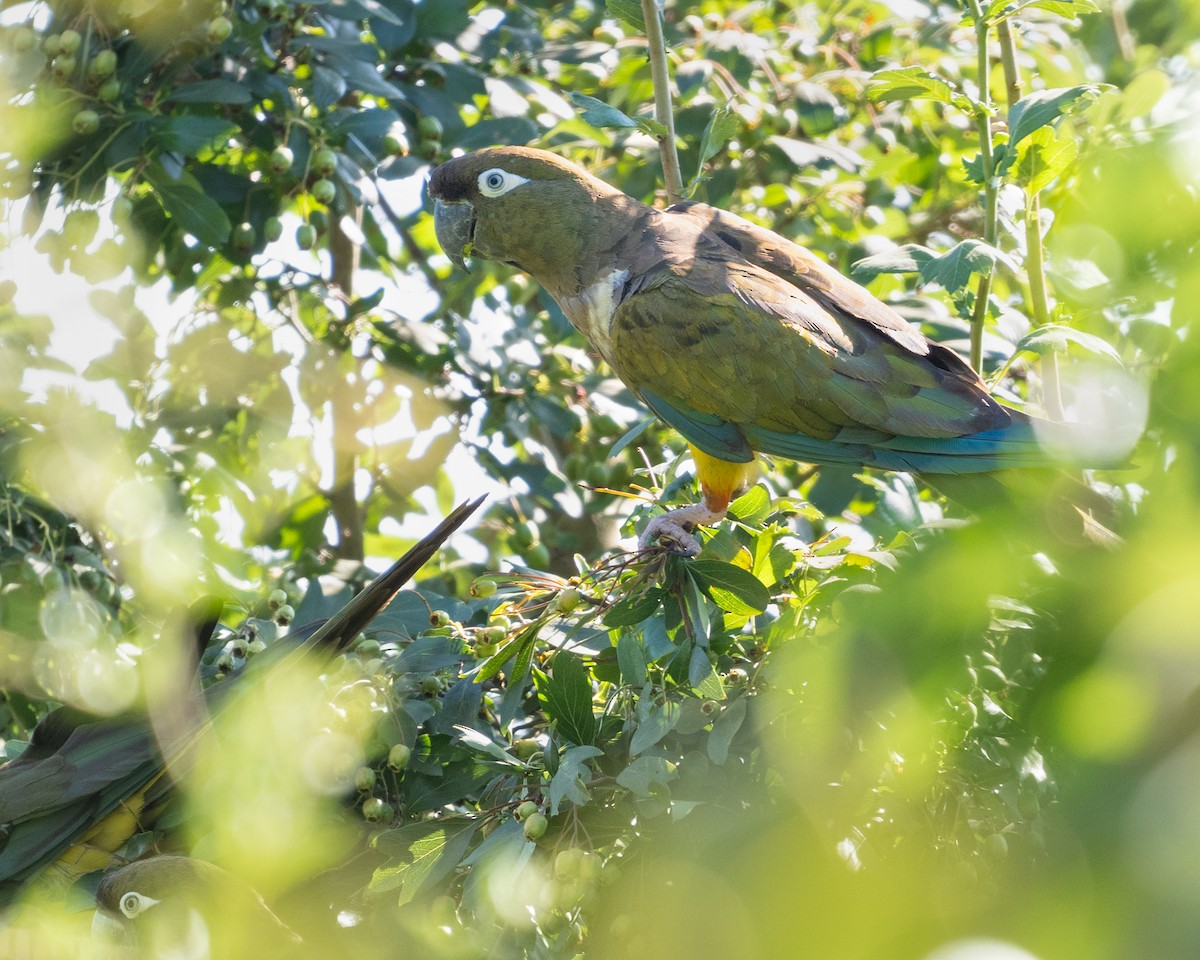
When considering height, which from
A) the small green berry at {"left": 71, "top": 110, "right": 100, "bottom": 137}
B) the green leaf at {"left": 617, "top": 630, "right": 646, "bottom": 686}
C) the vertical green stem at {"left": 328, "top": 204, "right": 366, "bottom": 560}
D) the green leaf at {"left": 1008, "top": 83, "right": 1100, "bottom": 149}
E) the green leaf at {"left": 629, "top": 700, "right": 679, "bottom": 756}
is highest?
the small green berry at {"left": 71, "top": 110, "right": 100, "bottom": 137}

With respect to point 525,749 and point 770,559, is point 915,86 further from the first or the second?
point 525,749

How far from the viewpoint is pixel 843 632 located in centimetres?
56

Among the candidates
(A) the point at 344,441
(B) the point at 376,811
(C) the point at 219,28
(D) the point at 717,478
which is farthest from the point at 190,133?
(B) the point at 376,811

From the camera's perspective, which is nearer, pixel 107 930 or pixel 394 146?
pixel 107 930

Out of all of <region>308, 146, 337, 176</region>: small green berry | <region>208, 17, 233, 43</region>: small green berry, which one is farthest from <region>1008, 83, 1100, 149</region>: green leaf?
<region>208, 17, 233, 43</region>: small green berry

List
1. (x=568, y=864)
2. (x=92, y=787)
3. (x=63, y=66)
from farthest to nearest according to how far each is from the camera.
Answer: (x=63, y=66) → (x=92, y=787) → (x=568, y=864)

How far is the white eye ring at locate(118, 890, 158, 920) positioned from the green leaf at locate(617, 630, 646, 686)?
33.0 inches

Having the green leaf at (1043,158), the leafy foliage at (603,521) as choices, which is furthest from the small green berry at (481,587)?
the green leaf at (1043,158)

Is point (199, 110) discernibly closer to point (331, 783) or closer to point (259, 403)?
point (259, 403)

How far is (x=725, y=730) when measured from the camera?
1778 mm

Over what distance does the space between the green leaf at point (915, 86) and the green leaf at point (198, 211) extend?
A: 5.81 ft

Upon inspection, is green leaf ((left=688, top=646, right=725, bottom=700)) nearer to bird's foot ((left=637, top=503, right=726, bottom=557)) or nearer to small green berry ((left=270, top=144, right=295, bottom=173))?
bird's foot ((left=637, top=503, right=726, bottom=557))

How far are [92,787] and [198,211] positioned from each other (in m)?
1.60

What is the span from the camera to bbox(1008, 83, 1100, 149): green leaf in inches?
77.7
